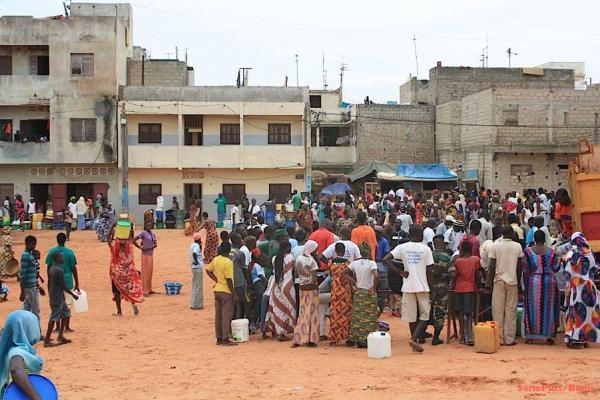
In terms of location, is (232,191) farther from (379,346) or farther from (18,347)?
(18,347)

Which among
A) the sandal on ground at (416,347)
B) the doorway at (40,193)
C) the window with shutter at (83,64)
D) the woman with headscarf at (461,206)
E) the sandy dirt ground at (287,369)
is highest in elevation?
the window with shutter at (83,64)

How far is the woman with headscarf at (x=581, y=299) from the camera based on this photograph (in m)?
9.95

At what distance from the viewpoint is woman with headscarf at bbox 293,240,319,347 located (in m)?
10.6

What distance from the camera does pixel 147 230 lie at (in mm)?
15789

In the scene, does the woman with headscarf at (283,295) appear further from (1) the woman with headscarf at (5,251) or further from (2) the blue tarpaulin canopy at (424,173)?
(2) the blue tarpaulin canopy at (424,173)

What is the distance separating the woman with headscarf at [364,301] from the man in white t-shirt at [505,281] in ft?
5.05

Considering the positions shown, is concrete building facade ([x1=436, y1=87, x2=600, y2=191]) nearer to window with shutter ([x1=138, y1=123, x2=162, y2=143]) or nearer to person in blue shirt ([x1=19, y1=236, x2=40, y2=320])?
window with shutter ([x1=138, y1=123, x2=162, y2=143])

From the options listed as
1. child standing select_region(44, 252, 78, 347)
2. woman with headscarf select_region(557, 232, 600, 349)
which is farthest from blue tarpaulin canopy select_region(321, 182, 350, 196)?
woman with headscarf select_region(557, 232, 600, 349)

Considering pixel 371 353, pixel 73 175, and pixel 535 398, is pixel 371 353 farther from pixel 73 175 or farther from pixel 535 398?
pixel 73 175

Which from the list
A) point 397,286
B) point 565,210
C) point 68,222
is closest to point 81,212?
point 68,222

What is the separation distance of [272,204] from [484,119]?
12406 millimetres

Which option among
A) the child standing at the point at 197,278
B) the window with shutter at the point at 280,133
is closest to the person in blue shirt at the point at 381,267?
the child standing at the point at 197,278

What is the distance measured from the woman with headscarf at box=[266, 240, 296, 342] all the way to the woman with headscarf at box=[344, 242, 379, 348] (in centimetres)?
102

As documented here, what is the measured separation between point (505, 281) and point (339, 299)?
2.22 metres
